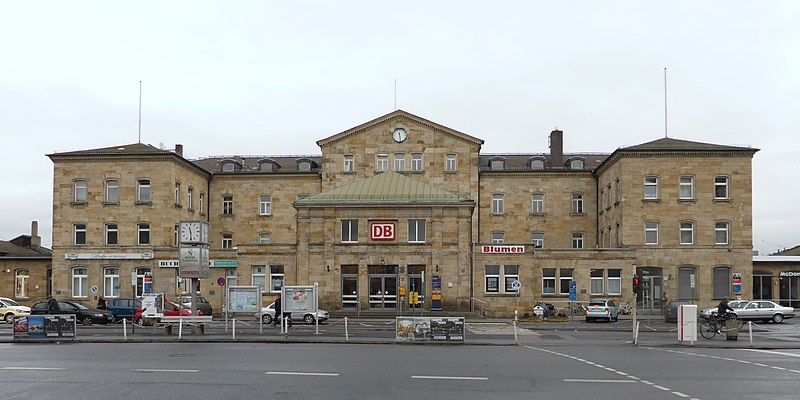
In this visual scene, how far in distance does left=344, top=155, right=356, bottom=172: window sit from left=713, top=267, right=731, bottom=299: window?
28.0 metres

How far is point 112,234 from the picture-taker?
62.9 m

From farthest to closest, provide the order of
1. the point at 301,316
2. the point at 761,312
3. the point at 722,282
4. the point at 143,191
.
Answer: the point at 143,191
the point at 722,282
the point at 761,312
the point at 301,316

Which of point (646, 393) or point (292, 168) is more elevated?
point (292, 168)

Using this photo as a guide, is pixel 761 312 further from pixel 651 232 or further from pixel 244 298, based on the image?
pixel 244 298

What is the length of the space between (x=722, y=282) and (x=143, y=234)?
41.1m

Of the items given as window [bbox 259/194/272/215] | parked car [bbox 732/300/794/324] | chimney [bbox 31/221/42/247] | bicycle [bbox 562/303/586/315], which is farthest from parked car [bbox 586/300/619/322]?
chimney [bbox 31/221/42/247]

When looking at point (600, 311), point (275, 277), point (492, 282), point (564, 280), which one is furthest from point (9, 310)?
point (564, 280)

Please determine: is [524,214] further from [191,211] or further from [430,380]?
[430,380]

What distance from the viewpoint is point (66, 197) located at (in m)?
63.3

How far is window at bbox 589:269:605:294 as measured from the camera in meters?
59.6

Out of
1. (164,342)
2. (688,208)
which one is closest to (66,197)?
(164,342)

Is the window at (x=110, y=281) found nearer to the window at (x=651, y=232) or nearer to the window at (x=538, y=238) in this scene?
the window at (x=538, y=238)

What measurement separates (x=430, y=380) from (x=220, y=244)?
184 ft

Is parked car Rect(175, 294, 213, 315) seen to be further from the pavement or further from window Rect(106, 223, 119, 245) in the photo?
the pavement
